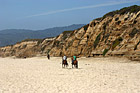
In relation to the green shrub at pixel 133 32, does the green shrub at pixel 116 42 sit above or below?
below

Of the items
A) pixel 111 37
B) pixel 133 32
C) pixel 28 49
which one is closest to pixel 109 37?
pixel 111 37

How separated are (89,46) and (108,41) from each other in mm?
6511

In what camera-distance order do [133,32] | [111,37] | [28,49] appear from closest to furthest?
[133,32] → [111,37] → [28,49]

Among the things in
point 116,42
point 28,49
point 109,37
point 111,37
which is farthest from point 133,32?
point 28,49

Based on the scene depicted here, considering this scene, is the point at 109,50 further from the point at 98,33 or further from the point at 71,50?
the point at 71,50

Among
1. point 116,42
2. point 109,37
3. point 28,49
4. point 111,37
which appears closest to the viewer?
point 116,42

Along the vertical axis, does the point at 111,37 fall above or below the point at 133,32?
below

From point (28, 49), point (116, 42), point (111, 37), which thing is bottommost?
point (116, 42)

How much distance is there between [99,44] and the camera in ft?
133

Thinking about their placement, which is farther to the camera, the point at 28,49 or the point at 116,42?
the point at 28,49

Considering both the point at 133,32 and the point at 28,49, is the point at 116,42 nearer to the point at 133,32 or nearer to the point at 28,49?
the point at 133,32

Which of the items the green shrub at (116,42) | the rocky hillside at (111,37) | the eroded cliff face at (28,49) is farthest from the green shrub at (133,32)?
the eroded cliff face at (28,49)

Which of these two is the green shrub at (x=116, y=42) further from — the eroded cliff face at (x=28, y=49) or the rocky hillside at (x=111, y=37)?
the eroded cliff face at (x=28, y=49)

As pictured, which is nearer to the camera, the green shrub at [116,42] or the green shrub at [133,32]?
the green shrub at [133,32]
